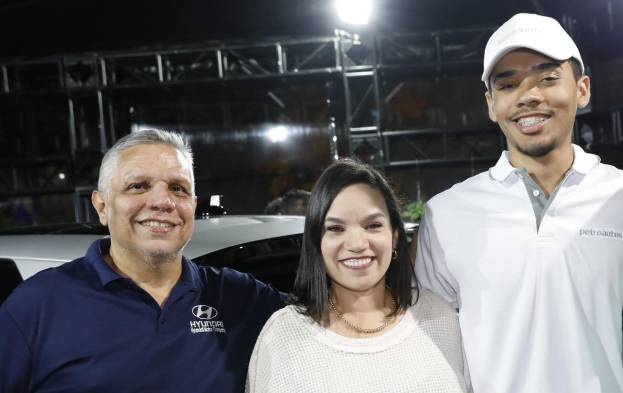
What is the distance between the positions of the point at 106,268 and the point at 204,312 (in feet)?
1.16

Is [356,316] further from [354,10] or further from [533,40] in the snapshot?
[354,10]

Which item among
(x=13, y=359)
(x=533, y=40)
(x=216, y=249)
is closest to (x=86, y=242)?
(x=216, y=249)

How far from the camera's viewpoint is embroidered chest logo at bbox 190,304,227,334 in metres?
1.97

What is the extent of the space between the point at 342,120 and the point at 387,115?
138 cm

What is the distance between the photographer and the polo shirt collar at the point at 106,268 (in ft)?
6.42

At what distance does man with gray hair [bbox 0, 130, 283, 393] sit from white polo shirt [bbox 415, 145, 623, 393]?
28.8 inches

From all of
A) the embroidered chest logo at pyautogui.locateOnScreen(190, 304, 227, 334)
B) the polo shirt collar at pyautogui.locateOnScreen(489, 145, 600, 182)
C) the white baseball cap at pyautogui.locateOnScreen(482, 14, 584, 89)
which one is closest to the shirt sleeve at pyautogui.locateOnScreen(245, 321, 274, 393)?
the embroidered chest logo at pyautogui.locateOnScreen(190, 304, 227, 334)

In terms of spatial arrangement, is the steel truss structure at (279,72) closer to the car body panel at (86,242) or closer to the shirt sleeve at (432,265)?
the car body panel at (86,242)

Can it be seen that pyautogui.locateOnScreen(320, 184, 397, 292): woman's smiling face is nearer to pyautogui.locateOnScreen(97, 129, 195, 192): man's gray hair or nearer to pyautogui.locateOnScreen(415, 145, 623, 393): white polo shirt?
pyautogui.locateOnScreen(415, 145, 623, 393): white polo shirt

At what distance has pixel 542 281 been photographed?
1.86 metres

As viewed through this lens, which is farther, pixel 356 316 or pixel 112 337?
pixel 356 316

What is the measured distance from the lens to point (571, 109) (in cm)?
199

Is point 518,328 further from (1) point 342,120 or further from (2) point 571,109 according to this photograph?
(1) point 342,120

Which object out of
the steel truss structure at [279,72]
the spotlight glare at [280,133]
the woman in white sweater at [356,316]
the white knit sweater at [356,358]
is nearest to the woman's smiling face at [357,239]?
the woman in white sweater at [356,316]
